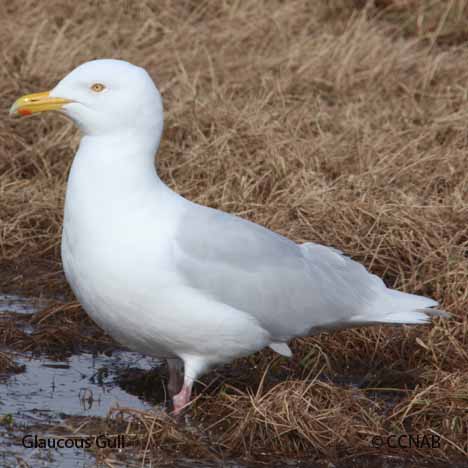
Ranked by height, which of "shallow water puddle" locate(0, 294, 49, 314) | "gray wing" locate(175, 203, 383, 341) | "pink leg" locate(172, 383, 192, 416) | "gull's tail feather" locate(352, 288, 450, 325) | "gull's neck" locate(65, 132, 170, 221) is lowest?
"shallow water puddle" locate(0, 294, 49, 314)

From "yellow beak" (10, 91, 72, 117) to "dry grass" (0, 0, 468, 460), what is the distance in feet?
4.79

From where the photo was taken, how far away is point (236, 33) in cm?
1006

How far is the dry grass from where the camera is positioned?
5270 millimetres

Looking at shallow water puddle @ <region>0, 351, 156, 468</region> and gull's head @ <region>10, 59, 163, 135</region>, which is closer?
shallow water puddle @ <region>0, 351, 156, 468</region>

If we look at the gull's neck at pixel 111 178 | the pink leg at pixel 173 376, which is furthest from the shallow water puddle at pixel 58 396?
the gull's neck at pixel 111 178

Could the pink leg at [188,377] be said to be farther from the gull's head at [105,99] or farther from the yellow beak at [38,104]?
the yellow beak at [38,104]

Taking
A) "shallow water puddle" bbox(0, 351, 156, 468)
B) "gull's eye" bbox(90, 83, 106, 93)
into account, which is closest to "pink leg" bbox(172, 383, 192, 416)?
"shallow water puddle" bbox(0, 351, 156, 468)

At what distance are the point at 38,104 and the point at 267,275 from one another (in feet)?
4.10

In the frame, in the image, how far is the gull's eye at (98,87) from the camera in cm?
495

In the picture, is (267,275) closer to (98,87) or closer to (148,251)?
(148,251)

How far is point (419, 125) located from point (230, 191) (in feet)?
6.60

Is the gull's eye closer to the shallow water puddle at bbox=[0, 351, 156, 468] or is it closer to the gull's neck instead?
the gull's neck

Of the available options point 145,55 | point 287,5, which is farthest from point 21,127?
point 287,5

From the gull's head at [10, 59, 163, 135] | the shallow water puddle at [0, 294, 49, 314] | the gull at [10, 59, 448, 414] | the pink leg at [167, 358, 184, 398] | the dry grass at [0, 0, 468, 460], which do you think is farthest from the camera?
the shallow water puddle at [0, 294, 49, 314]
